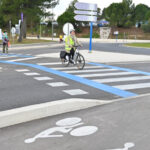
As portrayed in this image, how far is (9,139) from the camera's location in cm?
406

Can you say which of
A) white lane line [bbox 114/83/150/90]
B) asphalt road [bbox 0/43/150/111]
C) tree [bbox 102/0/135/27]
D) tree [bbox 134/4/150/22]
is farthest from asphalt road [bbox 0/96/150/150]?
tree [bbox 134/4/150/22]

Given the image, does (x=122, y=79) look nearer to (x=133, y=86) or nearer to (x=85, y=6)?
(x=133, y=86)

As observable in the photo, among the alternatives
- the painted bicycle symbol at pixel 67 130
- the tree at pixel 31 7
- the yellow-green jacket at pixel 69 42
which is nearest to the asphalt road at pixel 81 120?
the painted bicycle symbol at pixel 67 130

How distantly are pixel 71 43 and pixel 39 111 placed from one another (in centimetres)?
722

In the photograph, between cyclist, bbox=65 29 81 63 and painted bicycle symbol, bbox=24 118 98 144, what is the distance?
739 cm

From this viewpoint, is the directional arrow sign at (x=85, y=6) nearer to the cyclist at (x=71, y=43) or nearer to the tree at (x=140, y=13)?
the cyclist at (x=71, y=43)

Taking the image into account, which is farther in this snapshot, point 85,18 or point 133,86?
point 85,18

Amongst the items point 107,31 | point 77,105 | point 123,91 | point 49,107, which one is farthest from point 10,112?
point 107,31

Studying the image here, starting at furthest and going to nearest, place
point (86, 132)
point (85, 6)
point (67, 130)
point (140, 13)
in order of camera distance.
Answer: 1. point (140, 13)
2. point (85, 6)
3. point (67, 130)
4. point (86, 132)

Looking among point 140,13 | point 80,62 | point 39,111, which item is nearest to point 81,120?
point 39,111

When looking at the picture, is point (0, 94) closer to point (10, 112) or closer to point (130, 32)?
point (10, 112)

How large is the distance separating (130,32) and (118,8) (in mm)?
7711

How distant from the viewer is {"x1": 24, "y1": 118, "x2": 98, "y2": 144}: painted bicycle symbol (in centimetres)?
416

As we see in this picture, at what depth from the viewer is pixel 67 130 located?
14.5ft
